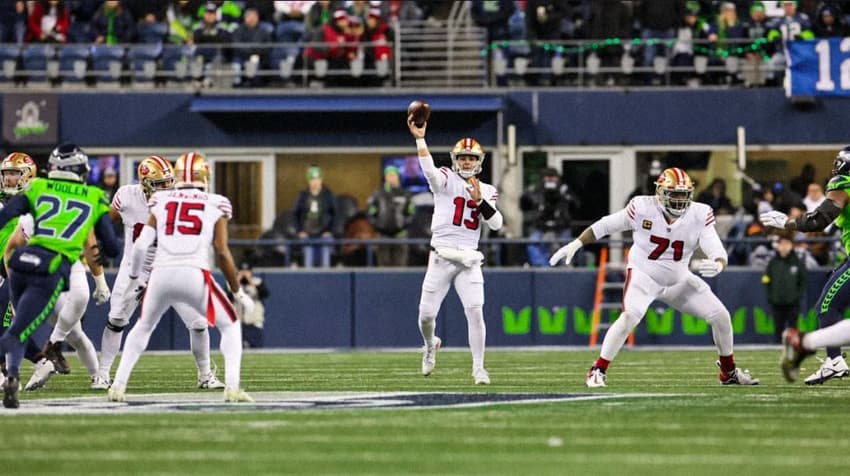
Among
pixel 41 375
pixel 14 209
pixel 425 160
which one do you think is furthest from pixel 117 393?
pixel 425 160

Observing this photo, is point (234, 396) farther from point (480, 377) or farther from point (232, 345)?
point (480, 377)

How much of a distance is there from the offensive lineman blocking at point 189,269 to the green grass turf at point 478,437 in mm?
775

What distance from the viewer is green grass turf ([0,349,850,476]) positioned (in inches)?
A: 283

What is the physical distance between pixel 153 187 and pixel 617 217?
3524mm

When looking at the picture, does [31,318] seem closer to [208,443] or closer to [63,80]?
[208,443]

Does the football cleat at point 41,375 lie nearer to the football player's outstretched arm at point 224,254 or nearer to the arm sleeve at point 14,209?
the arm sleeve at point 14,209

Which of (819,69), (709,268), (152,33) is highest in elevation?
(152,33)

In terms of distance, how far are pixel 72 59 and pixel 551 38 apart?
6805 mm

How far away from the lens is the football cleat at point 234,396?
1018 cm

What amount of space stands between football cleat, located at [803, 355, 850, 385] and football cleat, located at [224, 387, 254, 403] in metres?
4.47

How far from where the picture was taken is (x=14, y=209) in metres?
10.3

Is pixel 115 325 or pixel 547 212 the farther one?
pixel 547 212

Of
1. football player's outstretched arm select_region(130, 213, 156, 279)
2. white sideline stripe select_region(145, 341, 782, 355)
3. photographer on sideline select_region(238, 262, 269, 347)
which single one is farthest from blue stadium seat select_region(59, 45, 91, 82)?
football player's outstretched arm select_region(130, 213, 156, 279)

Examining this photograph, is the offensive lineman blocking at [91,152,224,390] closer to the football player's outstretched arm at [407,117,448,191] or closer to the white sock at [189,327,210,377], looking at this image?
the white sock at [189,327,210,377]
